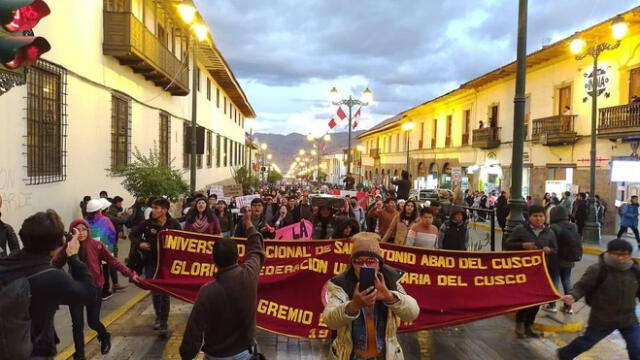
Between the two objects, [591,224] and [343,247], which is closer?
[343,247]

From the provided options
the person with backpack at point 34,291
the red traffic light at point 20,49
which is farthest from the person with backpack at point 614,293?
the red traffic light at point 20,49

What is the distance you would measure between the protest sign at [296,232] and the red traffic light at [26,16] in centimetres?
577

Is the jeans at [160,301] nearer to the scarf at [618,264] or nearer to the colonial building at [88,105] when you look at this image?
→ the colonial building at [88,105]

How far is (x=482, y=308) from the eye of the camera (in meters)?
6.18

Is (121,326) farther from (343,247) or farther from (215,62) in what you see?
(215,62)

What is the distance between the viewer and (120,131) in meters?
16.9

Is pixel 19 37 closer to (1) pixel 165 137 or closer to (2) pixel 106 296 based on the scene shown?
(2) pixel 106 296

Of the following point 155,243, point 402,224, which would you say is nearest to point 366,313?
point 155,243

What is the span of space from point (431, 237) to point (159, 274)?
376 cm

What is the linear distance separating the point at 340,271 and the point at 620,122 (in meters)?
17.4

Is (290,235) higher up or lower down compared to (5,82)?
lower down

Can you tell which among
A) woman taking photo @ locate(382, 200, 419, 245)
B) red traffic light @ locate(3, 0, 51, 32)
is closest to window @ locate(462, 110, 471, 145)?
woman taking photo @ locate(382, 200, 419, 245)

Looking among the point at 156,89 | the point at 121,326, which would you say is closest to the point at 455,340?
the point at 121,326

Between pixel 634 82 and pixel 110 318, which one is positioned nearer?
pixel 110 318
